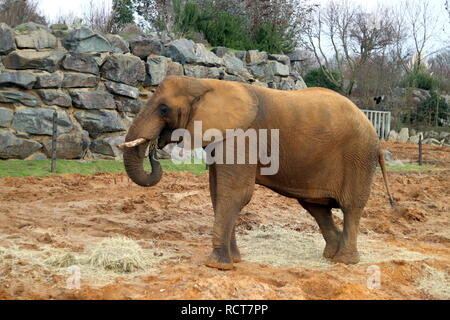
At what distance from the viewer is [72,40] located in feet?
48.6

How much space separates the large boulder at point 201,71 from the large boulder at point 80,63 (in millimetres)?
3110

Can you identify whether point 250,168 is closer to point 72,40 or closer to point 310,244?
point 310,244

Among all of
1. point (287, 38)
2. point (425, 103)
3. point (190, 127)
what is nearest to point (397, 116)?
point (425, 103)

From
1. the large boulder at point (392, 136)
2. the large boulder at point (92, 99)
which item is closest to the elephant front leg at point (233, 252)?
the large boulder at point (92, 99)

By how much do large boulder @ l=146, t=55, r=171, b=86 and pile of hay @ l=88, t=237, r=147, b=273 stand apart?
414 inches

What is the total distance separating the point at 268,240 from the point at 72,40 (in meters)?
9.55

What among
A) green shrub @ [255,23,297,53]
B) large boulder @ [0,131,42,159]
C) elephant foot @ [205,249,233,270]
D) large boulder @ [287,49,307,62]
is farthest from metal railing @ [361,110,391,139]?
elephant foot @ [205,249,233,270]

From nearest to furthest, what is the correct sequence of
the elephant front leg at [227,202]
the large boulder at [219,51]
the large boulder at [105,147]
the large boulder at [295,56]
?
the elephant front leg at [227,202], the large boulder at [105,147], the large boulder at [219,51], the large boulder at [295,56]

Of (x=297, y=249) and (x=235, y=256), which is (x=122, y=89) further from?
(x=235, y=256)

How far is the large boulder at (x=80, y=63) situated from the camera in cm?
1456

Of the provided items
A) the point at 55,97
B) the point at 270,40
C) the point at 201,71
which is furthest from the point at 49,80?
the point at 270,40

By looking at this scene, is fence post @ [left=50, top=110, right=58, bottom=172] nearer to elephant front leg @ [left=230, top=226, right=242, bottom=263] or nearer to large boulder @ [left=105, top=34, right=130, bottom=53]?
large boulder @ [left=105, top=34, right=130, bottom=53]

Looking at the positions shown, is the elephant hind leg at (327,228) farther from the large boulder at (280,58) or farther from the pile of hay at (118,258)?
the large boulder at (280,58)
